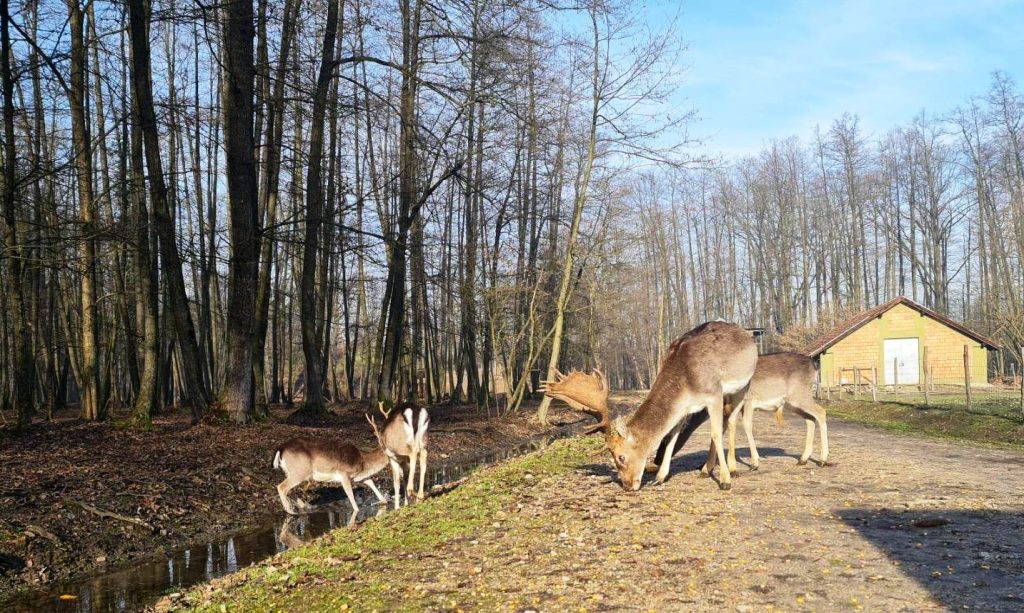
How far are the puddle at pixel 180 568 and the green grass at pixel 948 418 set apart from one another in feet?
47.7

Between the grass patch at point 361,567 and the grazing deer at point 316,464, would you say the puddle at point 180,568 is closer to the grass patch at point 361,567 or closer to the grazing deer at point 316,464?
the grazing deer at point 316,464

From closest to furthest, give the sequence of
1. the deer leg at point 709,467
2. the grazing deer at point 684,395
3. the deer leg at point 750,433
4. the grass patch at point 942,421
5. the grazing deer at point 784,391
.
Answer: the grazing deer at point 684,395, the deer leg at point 709,467, the deer leg at point 750,433, the grazing deer at point 784,391, the grass patch at point 942,421

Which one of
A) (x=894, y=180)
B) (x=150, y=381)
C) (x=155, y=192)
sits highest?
(x=894, y=180)

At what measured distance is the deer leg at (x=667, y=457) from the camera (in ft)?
36.3

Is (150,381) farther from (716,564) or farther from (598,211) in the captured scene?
(598,211)

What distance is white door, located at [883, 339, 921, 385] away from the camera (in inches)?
1736

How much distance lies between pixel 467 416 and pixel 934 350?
30.1m

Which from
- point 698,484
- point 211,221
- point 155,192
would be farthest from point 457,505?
point 211,221

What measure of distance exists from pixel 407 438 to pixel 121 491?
4411 millimetres

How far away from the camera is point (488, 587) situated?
639 centimetres

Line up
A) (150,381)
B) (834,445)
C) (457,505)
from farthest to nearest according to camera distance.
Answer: (150,381) → (834,445) → (457,505)

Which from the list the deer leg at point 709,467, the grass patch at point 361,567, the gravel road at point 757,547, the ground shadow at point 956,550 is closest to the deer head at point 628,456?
the gravel road at point 757,547

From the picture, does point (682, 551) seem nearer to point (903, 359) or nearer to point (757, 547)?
point (757, 547)

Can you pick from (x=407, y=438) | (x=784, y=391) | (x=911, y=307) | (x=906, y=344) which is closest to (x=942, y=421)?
(x=784, y=391)
